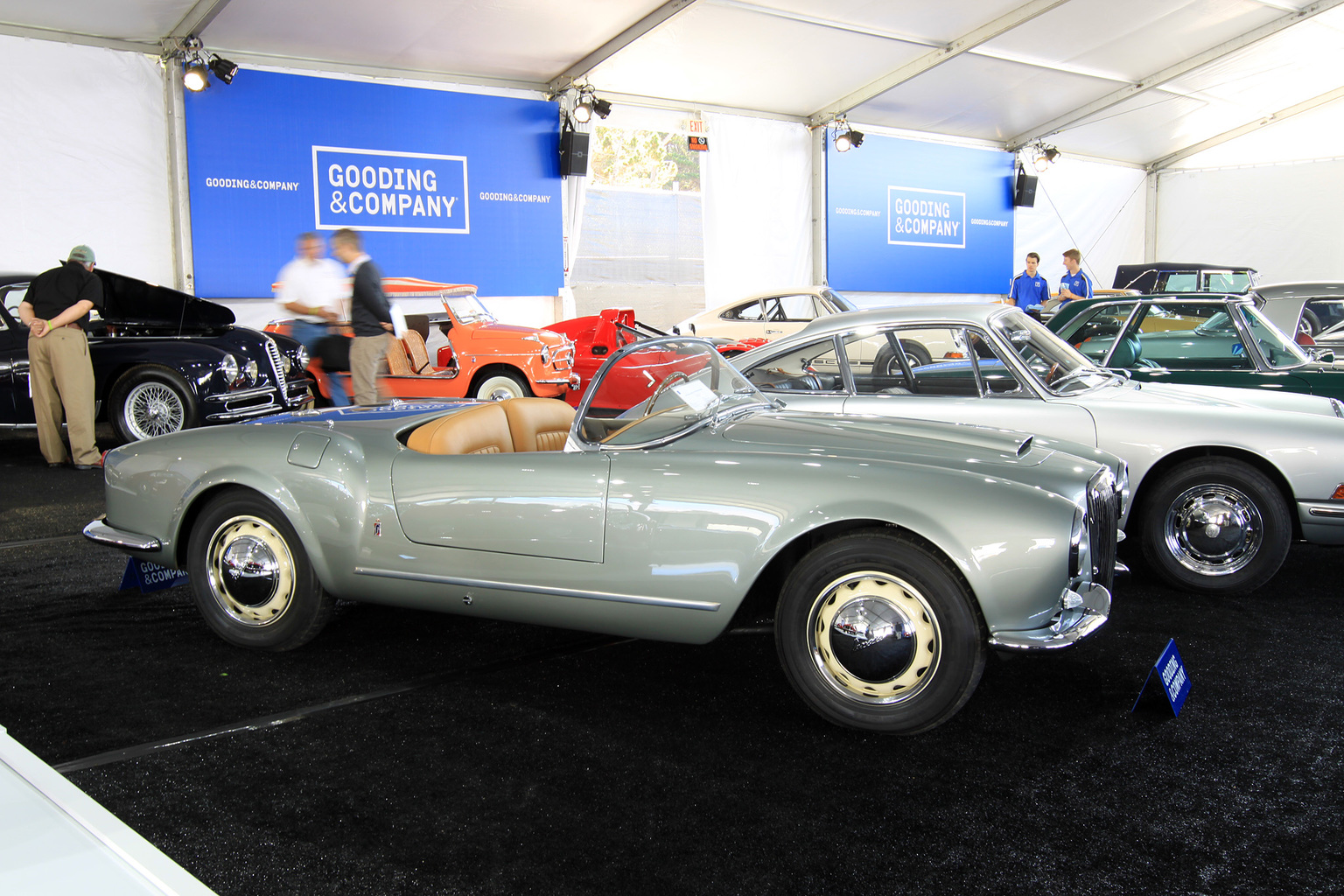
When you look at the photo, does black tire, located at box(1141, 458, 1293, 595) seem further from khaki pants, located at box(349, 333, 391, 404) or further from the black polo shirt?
the black polo shirt

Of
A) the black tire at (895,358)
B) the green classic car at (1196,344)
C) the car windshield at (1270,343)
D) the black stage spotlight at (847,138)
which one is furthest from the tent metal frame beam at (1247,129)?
the black tire at (895,358)

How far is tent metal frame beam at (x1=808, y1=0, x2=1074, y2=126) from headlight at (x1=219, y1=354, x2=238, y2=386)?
10.7 m

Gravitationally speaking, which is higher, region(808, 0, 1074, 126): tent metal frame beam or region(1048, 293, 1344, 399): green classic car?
region(808, 0, 1074, 126): tent metal frame beam

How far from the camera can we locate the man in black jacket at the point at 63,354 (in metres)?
7.25

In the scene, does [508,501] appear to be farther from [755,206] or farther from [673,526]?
[755,206]

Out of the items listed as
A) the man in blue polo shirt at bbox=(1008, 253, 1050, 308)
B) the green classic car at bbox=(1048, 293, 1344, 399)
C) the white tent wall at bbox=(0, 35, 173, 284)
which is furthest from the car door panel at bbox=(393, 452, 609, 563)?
→ the man in blue polo shirt at bbox=(1008, 253, 1050, 308)

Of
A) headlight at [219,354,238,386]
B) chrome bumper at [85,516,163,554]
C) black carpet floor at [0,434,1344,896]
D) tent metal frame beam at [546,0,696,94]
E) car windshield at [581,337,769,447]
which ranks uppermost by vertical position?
tent metal frame beam at [546,0,696,94]

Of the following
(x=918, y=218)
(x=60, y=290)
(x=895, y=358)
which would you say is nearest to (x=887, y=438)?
(x=895, y=358)

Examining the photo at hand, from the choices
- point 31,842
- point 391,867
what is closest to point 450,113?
point 391,867

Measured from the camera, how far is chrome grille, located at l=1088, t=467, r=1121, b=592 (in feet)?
9.04

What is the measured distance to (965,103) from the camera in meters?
15.7

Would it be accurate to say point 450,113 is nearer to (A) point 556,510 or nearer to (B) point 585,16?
(B) point 585,16

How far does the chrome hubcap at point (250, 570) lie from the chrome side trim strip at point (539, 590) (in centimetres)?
37

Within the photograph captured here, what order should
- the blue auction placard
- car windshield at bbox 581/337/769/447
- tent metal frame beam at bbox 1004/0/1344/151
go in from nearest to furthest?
the blue auction placard, car windshield at bbox 581/337/769/447, tent metal frame beam at bbox 1004/0/1344/151
